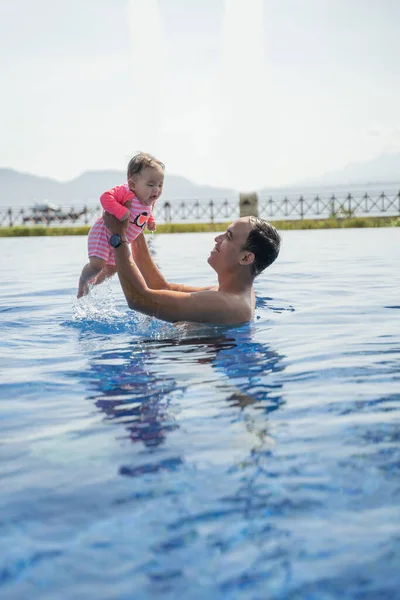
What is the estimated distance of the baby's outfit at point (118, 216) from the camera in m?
4.82

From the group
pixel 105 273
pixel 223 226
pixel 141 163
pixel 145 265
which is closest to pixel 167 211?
pixel 223 226

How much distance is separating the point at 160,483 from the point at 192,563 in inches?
20.1

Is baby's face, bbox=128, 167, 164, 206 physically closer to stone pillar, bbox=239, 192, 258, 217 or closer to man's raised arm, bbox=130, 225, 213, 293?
man's raised arm, bbox=130, 225, 213, 293

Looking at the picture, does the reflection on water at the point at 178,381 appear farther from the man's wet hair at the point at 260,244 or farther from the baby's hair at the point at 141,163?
the baby's hair at the point at 141,163

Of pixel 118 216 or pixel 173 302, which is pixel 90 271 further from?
pixel 173 302

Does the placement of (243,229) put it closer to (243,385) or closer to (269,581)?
(243,385)

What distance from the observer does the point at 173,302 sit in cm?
475

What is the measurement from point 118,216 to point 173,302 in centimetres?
68

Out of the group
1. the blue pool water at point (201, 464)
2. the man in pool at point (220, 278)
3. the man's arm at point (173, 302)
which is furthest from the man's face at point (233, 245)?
the blue pool water at point (201, 464)

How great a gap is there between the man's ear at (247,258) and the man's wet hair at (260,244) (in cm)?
2

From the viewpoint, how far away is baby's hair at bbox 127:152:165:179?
537 centimetres

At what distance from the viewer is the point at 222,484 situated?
7.89 ft

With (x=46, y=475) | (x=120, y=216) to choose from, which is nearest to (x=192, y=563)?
(x=46, y=475)

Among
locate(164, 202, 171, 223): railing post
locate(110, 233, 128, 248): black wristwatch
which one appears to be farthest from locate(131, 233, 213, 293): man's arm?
locate(164, 202, 171, 223): railing post
